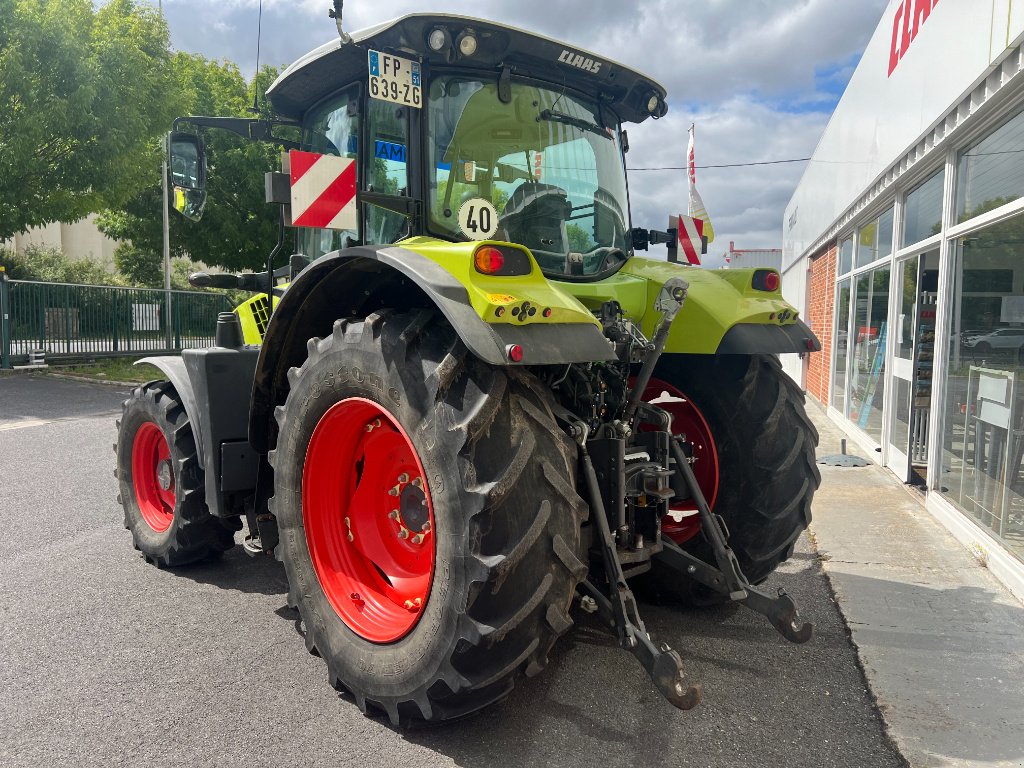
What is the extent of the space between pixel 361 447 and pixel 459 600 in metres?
0.92

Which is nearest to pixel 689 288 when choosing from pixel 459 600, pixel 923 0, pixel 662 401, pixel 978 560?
pixel 662 401

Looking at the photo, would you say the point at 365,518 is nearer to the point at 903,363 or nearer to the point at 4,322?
the point at 903,363

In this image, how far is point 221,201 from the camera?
20.2 metres

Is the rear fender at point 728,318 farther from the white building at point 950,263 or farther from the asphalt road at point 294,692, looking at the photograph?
the white building at point 950,263

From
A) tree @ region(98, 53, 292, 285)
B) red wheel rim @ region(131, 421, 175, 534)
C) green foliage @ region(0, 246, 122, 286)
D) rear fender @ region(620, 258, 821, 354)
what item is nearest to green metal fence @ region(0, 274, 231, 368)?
tree @ region(98, 53, 292, 285)

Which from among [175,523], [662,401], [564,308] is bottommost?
[175,523]

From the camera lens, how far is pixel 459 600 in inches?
90.8

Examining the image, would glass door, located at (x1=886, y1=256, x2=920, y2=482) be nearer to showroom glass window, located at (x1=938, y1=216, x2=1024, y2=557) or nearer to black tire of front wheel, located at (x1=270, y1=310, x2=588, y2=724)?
showroom glass window, located at (x1=938, y1=216, x2=1024, y2=557)

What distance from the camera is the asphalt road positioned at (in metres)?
2.47

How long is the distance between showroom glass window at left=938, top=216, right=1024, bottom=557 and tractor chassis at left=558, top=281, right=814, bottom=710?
2279 mm

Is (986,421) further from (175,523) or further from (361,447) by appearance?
(175,523)

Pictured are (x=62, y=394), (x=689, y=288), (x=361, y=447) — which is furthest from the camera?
(x=62, y=394)

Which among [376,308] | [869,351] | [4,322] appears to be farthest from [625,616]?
[4,322]

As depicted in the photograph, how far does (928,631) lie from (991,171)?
310 cm
